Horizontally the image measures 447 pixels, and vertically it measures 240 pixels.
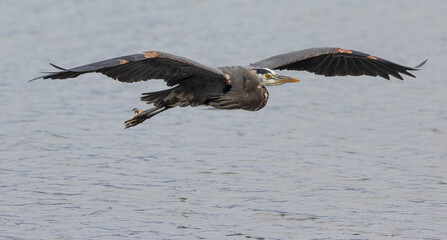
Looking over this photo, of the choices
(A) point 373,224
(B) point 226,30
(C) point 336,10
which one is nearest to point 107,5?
(B) point 226,30

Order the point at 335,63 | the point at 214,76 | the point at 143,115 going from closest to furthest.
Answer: the point at 214,76 < the point at 143,115 < the point at 335,63

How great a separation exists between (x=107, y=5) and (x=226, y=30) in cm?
519

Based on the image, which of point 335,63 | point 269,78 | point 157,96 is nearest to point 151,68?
point 157,96

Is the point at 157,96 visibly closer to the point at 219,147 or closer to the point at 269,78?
the point at 269,78

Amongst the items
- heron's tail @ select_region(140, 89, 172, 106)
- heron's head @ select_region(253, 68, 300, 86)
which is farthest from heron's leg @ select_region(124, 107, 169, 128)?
heron's head @ select_region(253, 68, 300, 86)

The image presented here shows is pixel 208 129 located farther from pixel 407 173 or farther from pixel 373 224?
pixel 373 224

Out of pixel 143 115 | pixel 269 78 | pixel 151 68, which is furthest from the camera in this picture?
pixel 143 115

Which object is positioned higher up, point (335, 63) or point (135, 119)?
point (335, 63)

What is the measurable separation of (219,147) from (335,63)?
3.42m

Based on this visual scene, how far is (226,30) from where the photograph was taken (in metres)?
27.7

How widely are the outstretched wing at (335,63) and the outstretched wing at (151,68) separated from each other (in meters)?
1.16

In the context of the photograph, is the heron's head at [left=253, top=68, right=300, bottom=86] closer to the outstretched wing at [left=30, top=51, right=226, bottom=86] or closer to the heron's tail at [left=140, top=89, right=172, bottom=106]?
the outstretched wing at [left=30, top=51, right=226, bottom=86]

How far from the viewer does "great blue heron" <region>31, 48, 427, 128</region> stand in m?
12.1

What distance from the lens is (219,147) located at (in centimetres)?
1703
